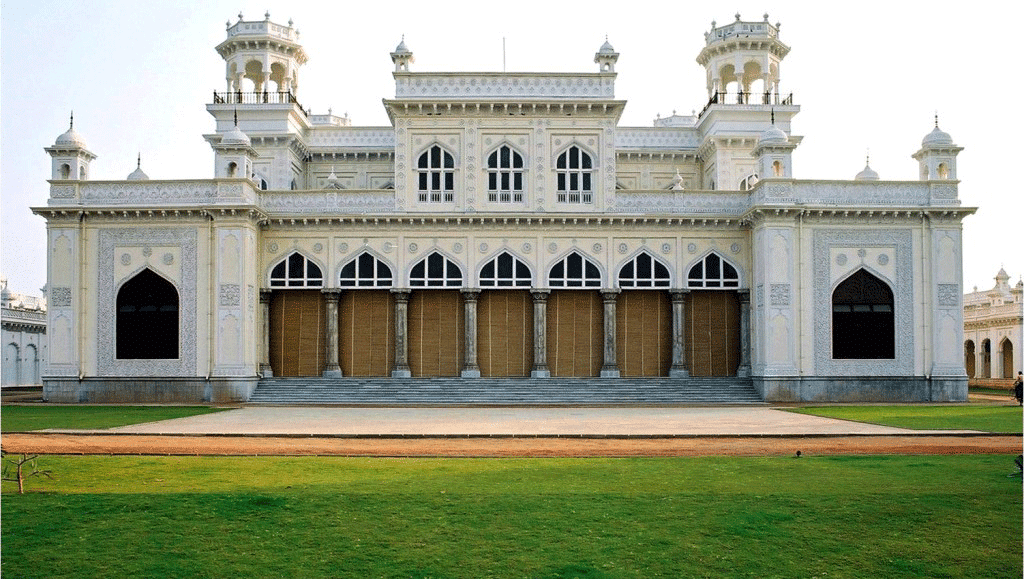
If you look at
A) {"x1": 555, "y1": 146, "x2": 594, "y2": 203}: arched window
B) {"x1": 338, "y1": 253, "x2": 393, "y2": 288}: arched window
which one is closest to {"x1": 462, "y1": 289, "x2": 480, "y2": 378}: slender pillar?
{"x1": 338, "y1": 253, "x2": 393, "y2": 288}: arched window

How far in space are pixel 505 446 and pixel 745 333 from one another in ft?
70.9

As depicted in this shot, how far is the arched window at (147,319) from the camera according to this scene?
37.4 m

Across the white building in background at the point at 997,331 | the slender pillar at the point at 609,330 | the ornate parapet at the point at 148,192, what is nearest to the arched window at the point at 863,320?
the slender pillar at the point at 609,330

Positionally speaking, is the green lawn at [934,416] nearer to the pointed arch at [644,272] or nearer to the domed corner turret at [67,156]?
the pointed arch at [644,272]

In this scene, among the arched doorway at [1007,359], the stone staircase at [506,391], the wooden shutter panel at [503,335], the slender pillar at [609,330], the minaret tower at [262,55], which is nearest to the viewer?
the stone staircase at [506,391]

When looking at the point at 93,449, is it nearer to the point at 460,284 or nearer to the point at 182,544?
the point at 182,544

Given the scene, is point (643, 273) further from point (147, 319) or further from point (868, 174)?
point (147, 319)

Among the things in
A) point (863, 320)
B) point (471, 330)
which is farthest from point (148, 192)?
point (863, 320)

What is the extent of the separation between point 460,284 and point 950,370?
20.8 meters

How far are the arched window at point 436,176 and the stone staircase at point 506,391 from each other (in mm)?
8031

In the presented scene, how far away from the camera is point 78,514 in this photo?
12.0m

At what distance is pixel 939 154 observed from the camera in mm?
38219

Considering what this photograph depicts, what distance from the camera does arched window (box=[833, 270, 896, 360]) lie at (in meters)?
37.6

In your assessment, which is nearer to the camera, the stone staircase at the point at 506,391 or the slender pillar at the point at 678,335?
the stone staircase at the point at 506,391
